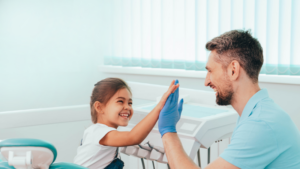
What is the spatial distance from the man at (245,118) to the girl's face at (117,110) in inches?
10.0

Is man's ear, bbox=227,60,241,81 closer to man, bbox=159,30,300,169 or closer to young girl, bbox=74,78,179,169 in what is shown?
man, bbox=159,30,300,169

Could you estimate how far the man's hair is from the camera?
98cm

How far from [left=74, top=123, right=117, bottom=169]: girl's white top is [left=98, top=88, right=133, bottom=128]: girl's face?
0.17ft

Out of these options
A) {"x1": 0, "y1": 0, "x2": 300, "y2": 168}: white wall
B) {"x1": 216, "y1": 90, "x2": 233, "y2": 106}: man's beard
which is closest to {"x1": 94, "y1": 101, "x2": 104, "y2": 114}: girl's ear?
{"x1": 216, "y1": 90, "x2": 233, "y2": 106}: man's beard

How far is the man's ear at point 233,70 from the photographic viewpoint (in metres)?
0.98

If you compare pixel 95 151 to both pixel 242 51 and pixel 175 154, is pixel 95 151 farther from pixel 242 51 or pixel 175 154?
pixel 242 51

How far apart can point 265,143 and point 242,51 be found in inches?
12.3

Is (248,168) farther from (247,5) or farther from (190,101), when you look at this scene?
(247,5)

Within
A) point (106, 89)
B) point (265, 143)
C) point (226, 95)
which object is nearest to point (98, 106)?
point (106, 89)

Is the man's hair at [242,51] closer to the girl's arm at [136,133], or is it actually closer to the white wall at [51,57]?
the girl's arm at [136,133]

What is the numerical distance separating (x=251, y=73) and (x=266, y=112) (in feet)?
0.51

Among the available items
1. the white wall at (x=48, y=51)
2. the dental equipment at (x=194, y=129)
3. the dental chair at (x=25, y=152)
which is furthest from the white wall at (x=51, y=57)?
the dental chair at (x=25, y=152)

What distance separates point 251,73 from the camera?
99 centimetres

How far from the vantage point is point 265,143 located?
2.74 ft
